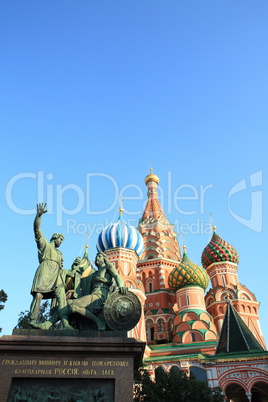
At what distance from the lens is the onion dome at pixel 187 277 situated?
101 ft

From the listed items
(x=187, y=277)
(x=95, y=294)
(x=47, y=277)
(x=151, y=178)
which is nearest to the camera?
(x=95, y=294)

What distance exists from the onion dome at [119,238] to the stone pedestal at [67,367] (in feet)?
82.6

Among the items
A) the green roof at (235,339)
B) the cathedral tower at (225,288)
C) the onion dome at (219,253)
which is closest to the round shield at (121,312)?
the green roof at (235,339)

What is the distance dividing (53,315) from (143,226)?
112ft

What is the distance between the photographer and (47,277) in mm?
8055

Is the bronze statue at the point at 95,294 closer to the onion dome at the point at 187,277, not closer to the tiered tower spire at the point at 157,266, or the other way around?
Result: the onion dome at the point at 187,277

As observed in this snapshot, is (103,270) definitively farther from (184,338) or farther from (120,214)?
(120,214)

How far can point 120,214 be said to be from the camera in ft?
121

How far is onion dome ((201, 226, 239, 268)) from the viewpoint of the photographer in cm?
3609

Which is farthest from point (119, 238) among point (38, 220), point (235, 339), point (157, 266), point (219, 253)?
point (38, 220)

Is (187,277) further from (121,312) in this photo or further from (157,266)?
(121,312)

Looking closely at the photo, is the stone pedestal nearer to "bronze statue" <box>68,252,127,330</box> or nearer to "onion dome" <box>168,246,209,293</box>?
"bronze statue" <box>68,252,127,330</box>

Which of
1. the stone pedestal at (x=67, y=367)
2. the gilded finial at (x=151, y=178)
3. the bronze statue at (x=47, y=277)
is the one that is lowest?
the stone pedestal at (x=67, y=367)

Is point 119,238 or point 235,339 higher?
point 119,238
